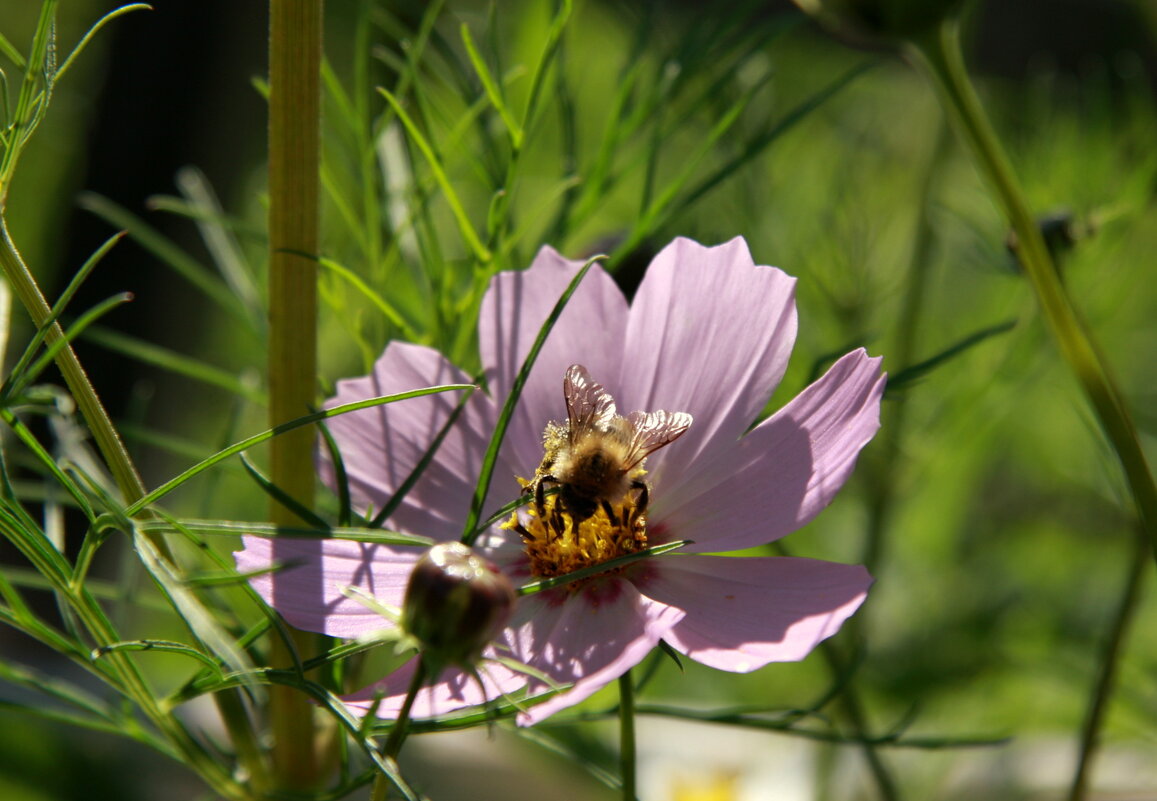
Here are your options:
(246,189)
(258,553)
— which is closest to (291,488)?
(258,553)

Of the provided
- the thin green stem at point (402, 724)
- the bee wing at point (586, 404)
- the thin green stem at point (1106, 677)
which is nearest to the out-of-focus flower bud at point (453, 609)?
the thin green stem at point (402, 724)

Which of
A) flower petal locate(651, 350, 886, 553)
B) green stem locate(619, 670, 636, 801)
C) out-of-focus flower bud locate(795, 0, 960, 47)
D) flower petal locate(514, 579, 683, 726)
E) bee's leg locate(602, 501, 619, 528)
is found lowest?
green stem locate(619, 670, 636, 801)

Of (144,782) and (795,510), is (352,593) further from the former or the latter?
(144,782)

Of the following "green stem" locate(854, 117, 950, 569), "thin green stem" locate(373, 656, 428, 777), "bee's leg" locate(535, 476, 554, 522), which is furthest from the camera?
"green stem" locate(854, 117, 950, 569)

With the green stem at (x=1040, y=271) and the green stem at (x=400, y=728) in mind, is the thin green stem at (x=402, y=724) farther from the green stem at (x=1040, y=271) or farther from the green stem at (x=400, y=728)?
the green stem at (x=1040, y=271)

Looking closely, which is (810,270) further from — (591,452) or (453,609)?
(453,609)

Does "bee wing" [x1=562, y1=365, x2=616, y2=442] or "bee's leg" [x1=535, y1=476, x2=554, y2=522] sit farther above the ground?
"bee wing" [x1=562, y1=365, x2=616, y2=442]

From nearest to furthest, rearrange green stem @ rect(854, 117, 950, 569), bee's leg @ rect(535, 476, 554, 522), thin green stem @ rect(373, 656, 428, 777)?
thin green stem @ rect(373, 656, 428, 777) → bee's leg @ rect(535, 476, 554, 522) → green stem @ rect(854, 117, 950, 569)

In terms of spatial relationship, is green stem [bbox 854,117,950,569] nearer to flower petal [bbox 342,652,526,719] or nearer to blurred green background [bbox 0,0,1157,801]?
blurred green background [bbox 0,0,1157,801]

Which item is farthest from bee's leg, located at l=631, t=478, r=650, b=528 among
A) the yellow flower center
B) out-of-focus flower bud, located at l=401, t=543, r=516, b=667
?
out-of-focus flower bud, located at l=401, t=543, r=516, b=667
